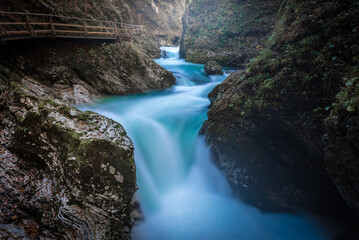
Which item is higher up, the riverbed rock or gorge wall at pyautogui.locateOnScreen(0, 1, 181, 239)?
the riverbed rock

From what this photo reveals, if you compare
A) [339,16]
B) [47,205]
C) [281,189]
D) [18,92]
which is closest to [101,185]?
[47,205]

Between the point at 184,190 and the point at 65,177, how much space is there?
3.48 meters

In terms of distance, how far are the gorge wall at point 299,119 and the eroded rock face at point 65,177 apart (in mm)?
3376

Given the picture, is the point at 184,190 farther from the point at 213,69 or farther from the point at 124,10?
the point at 124,10

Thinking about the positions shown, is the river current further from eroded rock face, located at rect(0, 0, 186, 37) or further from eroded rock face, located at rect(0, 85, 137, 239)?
eroded rock face, located at rect(0, 0, 186, 37)

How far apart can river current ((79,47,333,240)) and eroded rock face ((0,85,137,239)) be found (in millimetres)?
1300

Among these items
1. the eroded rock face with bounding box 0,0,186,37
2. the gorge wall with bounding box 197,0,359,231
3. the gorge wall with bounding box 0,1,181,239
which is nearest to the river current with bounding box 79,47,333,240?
the gorge wall with bounding box 197,0,359,231

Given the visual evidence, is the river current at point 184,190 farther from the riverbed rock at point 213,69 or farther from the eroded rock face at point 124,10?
the riverbed rock at point 213,69

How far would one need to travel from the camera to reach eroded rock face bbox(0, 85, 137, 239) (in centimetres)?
337

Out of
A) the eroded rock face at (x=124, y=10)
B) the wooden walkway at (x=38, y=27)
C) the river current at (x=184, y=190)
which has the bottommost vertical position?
the river current at (x=184, y=190)

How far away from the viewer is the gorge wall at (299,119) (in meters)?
3.22

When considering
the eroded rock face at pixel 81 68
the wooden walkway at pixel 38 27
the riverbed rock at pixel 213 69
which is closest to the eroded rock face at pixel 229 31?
the riverbed rock at pixel 213 69

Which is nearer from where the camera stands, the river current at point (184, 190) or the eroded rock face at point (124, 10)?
the river current at point (184, 190)

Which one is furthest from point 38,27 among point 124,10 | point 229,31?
point 229,31
